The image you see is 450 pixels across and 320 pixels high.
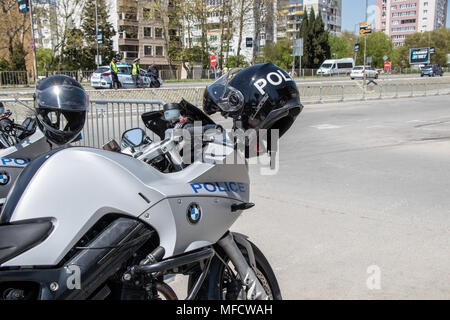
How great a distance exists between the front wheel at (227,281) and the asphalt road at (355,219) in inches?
33.0

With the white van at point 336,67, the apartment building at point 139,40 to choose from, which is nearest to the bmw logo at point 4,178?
the white van at point 336,67

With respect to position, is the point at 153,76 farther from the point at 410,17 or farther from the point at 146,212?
the point at 410,17

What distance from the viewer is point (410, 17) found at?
175250 millimetres

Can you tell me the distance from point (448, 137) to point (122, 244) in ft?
36.5

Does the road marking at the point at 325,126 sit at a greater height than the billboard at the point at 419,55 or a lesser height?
lesser

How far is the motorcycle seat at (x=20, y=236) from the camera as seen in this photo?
1.74 metres

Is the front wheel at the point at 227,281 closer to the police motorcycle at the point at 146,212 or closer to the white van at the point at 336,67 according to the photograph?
the police motorcycle at the point at 146,212

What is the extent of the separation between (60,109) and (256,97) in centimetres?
115

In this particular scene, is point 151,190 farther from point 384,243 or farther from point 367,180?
point 367,180

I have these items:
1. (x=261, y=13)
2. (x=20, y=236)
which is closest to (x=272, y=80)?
(x=20, y=236)

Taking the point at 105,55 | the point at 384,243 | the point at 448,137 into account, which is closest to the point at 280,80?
the point at 384,243

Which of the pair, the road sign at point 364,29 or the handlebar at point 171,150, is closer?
the handlebar at point 171,150

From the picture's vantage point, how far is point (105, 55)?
198 feet

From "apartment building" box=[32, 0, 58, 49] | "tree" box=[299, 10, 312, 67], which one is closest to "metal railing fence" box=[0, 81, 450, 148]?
"apartment building" box=[32, 0, 58, 49]
